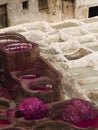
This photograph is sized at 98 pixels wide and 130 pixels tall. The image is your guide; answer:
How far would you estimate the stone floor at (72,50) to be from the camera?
4.88 metres

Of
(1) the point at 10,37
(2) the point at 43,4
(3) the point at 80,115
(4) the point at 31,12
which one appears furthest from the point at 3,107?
(2) the point at 43,4

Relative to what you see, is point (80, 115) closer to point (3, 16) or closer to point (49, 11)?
point (3, 16)

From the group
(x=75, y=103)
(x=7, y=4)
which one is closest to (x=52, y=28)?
(x=75, y=103)

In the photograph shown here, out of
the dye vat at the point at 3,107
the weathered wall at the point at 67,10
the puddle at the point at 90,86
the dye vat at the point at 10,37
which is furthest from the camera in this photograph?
the weathered wall at the point at 67,10

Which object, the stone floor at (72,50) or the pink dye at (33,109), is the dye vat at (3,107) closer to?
the pink dye at (33,109)

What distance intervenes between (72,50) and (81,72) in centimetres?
101

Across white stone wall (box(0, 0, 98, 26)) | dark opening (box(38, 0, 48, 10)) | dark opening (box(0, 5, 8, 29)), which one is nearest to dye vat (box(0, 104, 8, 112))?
dark opening (box(0, 5, 8, 29))

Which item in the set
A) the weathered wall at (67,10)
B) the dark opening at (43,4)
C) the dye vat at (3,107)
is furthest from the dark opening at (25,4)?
the dye vat at (3,107)

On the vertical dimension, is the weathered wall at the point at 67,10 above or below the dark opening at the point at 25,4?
below

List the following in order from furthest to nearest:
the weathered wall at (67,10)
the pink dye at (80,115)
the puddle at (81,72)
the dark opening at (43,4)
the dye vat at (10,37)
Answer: the weathered wall at (67,10) < the dark opening at (43,4) < the dye vat at (10,37) < the puddle at (81,72) < the pink dye at (80,115)

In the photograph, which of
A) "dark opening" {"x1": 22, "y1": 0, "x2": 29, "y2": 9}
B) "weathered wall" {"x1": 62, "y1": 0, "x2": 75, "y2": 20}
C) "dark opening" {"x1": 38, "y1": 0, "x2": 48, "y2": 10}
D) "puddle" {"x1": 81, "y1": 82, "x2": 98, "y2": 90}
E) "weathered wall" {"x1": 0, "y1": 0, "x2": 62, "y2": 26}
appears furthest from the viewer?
"weathered wall" {"x1": 62, "y1": 0, "x2": 75, "y2": 20}

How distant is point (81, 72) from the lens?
17.6ft

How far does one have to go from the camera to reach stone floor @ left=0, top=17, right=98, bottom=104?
16.0 ft

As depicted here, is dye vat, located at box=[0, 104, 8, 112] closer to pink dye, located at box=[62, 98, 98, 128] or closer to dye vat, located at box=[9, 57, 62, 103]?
dye vat, located at box=[9, 57, 62, 103]
